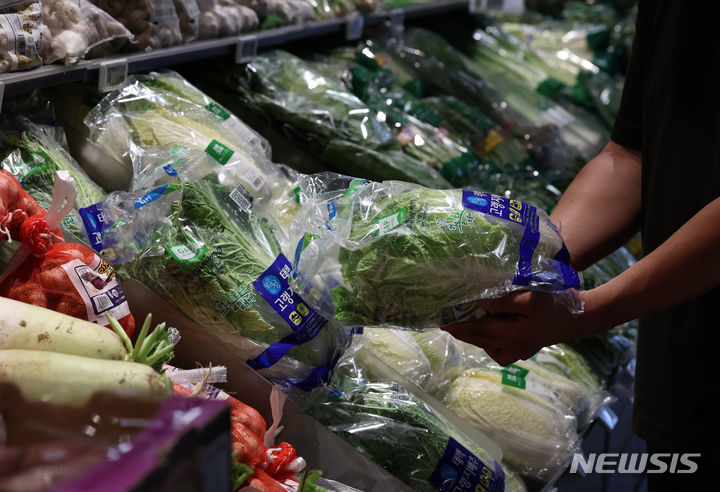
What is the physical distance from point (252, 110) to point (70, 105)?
0.73m

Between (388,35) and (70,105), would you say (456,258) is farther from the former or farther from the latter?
(388,35)

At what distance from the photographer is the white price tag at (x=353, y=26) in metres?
3.41

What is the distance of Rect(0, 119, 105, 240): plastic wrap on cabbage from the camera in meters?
1.89

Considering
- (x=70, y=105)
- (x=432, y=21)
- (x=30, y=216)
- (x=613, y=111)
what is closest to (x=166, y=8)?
(x=70, y=105)

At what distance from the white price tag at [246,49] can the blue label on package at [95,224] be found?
117 centimetres

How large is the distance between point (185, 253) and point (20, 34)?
758 mm

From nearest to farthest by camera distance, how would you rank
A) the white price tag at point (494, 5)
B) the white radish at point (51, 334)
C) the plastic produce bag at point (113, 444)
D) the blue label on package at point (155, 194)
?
the plastic produce bag at point (113, 444)
the white radish at point (51, 334)
the blue label on package at point (155, 194)
the white price tag at point (494, 5)

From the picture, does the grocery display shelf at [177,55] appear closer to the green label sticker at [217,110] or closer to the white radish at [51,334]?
the green label sticker at [217,110]

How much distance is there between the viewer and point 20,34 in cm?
187

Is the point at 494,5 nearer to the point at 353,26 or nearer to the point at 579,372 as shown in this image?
the point at 353,26

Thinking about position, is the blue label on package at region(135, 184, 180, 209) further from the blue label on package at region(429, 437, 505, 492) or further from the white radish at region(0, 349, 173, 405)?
the blue label on package at region(429, 437, 505, 492)

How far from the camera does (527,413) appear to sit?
2213mm

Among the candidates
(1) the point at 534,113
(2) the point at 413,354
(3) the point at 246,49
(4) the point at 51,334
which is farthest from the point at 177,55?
(1) the point at 534,113
